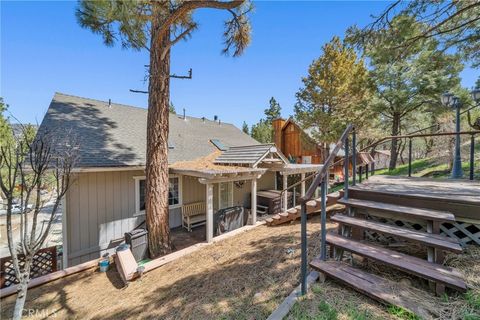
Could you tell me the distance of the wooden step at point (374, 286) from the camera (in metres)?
1.91

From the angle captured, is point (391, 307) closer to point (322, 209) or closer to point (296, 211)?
point (322, 209)

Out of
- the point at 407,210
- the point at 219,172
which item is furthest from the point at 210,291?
the point at 219,172

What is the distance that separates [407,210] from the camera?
9.09 feet

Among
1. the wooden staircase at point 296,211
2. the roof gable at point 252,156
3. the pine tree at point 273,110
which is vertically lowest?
the wooden staircase at point 296,211

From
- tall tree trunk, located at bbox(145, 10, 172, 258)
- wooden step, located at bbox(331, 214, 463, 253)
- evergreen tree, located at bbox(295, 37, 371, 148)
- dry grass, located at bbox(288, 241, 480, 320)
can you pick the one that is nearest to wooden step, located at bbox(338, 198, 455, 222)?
wooden step, located at bbox(331, 214, 463, 253)

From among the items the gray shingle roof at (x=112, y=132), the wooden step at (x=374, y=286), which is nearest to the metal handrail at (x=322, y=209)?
the wooden step at (x=374, y=286)

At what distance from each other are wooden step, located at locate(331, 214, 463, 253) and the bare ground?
1.52 feet

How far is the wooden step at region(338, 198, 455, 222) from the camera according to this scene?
8.23ft

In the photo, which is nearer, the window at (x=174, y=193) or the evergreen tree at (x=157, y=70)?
the evergreen tree at (x=157, y=70)

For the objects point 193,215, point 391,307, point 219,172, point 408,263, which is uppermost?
point 219,172

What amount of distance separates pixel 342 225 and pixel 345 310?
123cm

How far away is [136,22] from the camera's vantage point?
5.01 m

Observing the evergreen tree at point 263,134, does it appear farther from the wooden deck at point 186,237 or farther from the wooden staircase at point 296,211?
the wooden staircase at point 296,211

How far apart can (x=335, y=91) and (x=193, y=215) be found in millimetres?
11339
